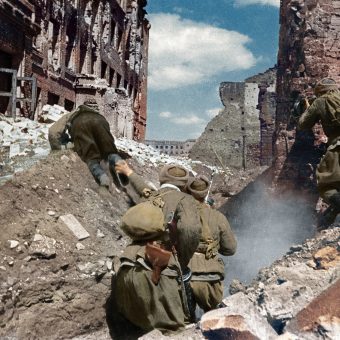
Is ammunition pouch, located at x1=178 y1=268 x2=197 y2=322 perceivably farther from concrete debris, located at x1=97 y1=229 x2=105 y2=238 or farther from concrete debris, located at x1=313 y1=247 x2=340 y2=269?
concrete debris, located at x1=97 y1=229 x2=105 y2=238

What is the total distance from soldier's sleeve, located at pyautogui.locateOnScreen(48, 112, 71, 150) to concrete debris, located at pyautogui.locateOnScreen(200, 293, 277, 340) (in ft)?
12.3

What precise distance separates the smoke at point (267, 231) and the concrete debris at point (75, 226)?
14.1 ft

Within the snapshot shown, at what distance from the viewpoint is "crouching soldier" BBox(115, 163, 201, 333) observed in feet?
12.9

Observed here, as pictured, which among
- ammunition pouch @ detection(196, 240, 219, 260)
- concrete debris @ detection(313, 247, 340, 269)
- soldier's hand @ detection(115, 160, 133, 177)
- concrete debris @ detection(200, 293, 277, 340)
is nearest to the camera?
concrete debris @ detection(200, 293, 277, 340)

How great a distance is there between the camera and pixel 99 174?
22.0 feet

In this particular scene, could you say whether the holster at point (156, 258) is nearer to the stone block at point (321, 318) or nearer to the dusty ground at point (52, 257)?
the dusty ground at point (52, 257)

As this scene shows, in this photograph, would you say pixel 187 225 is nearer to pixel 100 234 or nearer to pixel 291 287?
pixel 291 287

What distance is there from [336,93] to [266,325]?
373 centimetres

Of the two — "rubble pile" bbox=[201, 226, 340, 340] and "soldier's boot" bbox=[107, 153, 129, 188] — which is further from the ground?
"soldier's boot" bbox=[107, 153, 129, 188]

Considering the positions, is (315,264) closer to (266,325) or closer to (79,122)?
(266,325)

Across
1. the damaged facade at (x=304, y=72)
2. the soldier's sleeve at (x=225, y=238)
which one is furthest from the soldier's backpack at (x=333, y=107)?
the damaged facade at (x=304, y=72)

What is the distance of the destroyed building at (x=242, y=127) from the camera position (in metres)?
30.9

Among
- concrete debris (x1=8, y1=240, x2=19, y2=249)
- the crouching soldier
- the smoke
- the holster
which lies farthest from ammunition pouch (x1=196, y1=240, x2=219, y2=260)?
the smoke

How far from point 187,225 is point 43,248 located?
1.94 m
